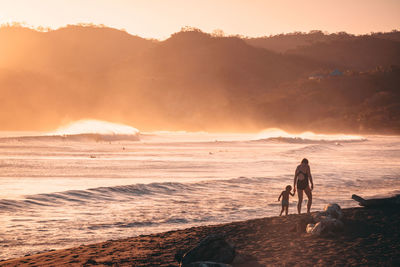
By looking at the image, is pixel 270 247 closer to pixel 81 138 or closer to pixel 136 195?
pixel 136 195

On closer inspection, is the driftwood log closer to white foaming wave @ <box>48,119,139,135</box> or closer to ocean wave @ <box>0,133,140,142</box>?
ocean wave @ <box>0,133,140,142</box>

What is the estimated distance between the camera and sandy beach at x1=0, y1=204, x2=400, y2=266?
8641 mm

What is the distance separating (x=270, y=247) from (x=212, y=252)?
1811 mm

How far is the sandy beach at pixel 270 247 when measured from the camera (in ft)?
28.3

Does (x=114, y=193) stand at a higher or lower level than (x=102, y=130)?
lower

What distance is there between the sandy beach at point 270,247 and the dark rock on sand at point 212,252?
0.25 meters

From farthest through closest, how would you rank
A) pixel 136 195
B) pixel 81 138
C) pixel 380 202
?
1. pixel 81 138
2. pixel 136 195
3. pixel 380 202

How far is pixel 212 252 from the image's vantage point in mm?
8188

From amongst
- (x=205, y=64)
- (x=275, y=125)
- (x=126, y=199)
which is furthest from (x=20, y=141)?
(x=205, y=64)

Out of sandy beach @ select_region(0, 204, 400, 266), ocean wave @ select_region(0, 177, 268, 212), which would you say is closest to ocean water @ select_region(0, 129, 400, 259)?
ocean wave @ select_region(0, 177, 268, 212)

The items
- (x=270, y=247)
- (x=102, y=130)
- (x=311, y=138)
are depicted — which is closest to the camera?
(x=270, y=247)

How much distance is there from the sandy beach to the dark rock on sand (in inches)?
10.0

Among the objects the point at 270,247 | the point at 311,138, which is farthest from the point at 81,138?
the point at 270,247

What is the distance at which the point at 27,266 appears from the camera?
28.9 feet
